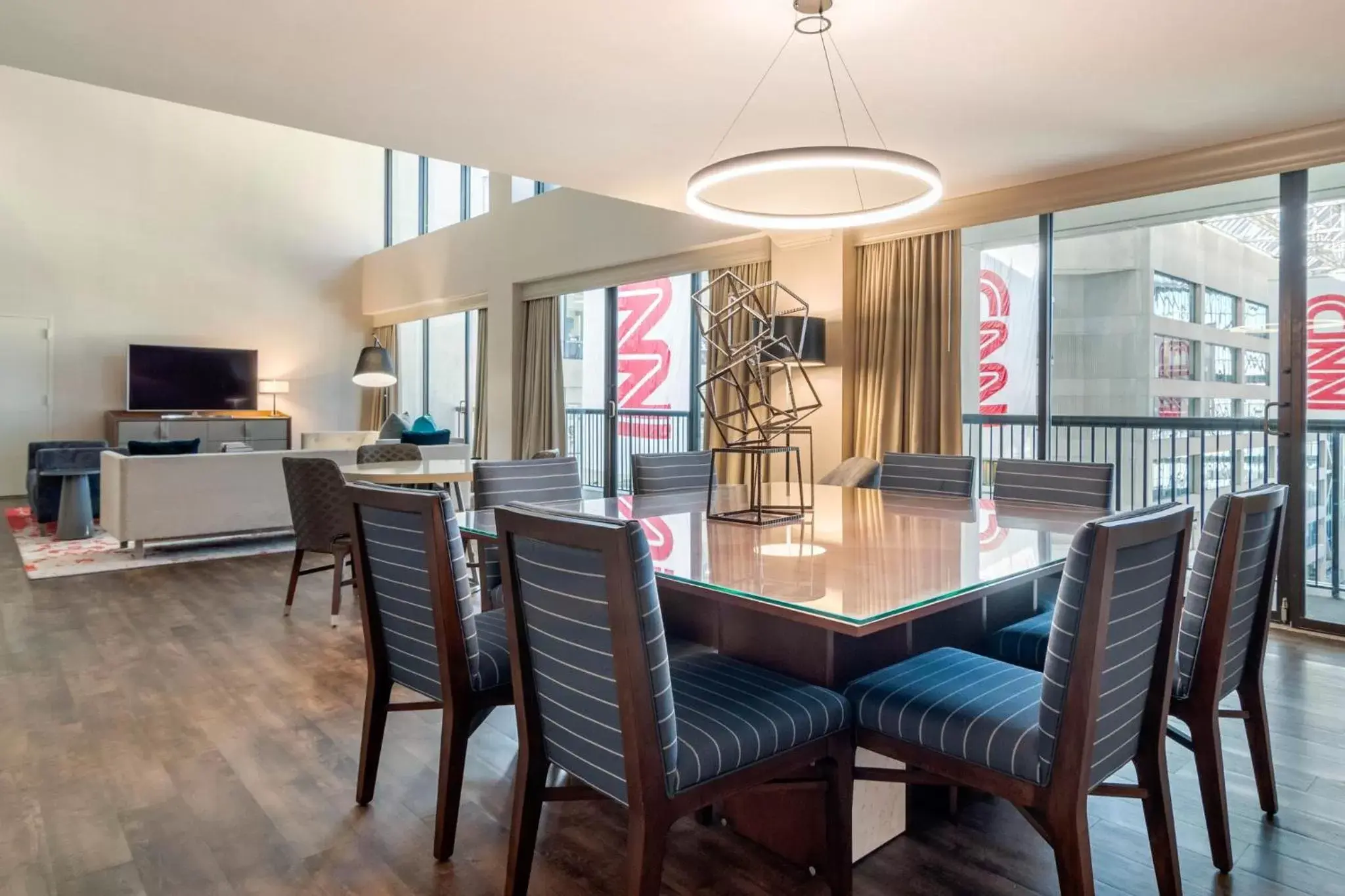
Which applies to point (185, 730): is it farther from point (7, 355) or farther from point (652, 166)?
point (7, 355)

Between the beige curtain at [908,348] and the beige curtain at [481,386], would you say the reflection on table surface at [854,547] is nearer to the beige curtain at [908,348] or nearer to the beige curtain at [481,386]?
the beige curtain at [908,348]

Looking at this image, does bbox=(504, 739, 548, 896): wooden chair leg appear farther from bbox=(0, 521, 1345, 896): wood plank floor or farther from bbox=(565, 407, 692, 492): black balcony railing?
bbox=(565, 407, 692, 492): black balcony railing

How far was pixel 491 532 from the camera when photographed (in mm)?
2127

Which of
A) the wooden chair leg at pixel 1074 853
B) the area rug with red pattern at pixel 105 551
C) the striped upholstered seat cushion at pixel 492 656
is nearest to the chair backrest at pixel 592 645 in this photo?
the striped upholstered seat cushion at pixel 492 656

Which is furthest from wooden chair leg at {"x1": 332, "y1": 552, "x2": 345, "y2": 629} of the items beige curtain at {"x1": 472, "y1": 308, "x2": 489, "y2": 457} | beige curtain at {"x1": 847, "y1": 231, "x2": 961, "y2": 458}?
beige curtain at {"x1": 472, "y1": 308, "x2": 489, "y2": 457}

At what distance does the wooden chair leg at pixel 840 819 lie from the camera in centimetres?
164

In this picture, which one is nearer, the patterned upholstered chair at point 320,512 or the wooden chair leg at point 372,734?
the wooden chair leg at point 372,734

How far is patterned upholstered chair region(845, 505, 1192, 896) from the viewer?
1340 mm

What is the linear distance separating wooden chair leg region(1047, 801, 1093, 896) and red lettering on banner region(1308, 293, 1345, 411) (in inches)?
137

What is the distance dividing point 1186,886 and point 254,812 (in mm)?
2219

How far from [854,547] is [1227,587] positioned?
79 cm

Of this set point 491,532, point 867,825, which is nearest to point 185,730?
point 491,532

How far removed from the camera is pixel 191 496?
5387mm

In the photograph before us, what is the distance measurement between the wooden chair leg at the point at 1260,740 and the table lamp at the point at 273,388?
9953 mm
